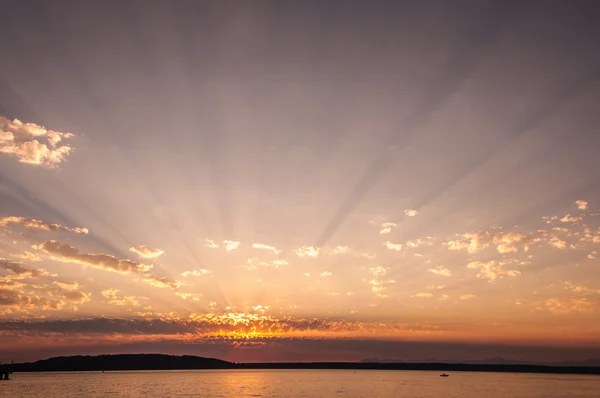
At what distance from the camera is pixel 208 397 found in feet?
440

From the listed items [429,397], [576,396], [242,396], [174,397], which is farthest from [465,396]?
[174,397]

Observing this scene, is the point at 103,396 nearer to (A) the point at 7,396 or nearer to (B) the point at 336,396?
(A) the point at 7,396

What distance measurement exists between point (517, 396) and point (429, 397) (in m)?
33.3

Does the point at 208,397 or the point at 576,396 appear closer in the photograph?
the point at 208,397

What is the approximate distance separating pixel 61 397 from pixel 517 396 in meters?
137

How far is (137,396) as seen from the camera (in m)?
138

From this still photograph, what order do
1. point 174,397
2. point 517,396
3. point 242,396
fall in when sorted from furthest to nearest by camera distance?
point 517,396 → point 242,396 → point 174,397

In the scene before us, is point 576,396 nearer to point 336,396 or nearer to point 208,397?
point 336,396

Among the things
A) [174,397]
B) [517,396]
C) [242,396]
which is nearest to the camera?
[174,397]

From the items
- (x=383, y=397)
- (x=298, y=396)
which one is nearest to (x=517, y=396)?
(x=383, y=397)

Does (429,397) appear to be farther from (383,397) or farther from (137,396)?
(137,396)

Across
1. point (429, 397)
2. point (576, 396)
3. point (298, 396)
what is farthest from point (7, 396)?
point (576, 396)

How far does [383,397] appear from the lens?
5448 inches

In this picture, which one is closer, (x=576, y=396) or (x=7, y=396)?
(x=7, y=396)
